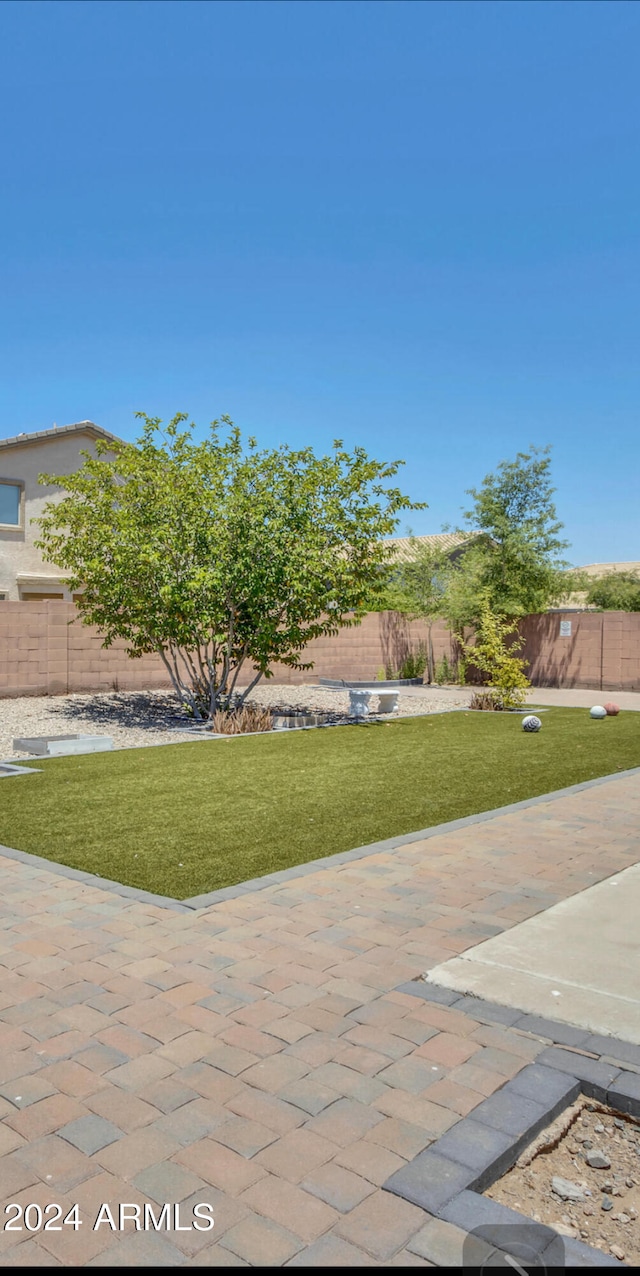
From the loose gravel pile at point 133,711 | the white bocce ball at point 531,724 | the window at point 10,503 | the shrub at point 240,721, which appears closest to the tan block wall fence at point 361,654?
the loose gravel pile at point 133,711

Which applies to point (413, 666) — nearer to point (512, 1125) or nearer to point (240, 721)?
point (240, 721)

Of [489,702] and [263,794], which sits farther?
[489,702]

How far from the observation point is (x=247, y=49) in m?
12.5

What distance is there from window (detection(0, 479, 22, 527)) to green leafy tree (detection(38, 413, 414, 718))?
958 cm

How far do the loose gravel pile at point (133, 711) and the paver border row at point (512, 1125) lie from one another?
869cm

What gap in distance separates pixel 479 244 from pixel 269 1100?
2014 cm

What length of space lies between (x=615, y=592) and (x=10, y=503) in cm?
3115

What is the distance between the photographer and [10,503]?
23453 mm

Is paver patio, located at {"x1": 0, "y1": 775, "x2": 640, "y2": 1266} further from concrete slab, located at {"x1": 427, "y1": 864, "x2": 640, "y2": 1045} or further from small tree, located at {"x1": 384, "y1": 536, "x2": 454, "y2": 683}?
small tree, located at {"x1": 384, "y1": 536, "x2": 454, "y2": 683}

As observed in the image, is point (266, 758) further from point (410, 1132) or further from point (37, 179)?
point (37, 179)

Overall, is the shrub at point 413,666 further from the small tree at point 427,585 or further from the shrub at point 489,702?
the shrub at point 489,702

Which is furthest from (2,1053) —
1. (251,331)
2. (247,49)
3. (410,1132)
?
(251,331)

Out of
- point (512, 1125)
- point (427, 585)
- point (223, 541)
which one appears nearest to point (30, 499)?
point (427, 585)

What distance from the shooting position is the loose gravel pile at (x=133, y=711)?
12.5 metres
